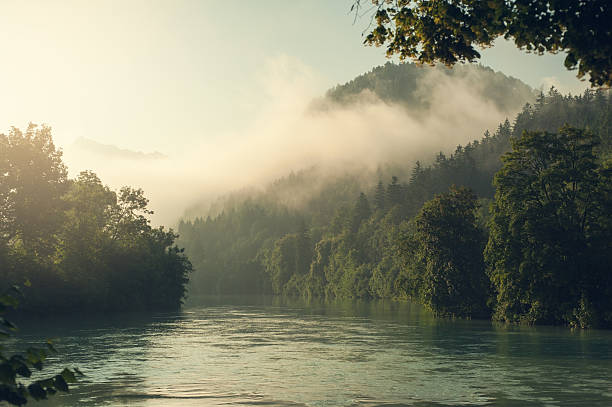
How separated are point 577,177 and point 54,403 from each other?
5560 cm

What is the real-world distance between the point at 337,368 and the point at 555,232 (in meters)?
37.8

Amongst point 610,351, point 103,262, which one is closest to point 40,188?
point 103,262

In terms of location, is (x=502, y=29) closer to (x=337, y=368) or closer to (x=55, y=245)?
(x=337, y=368)

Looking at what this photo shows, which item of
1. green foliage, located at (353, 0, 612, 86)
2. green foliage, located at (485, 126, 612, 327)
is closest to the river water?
green foliage, located at (485, 126, 612, 327)

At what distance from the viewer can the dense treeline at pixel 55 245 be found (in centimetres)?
8181

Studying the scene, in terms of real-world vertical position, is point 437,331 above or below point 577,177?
below

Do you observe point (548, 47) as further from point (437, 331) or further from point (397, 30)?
point (437, 331)

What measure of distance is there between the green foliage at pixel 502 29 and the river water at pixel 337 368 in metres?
12.3

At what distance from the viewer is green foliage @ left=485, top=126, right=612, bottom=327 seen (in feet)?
197

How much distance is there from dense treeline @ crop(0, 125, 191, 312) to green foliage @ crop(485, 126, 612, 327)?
54834 mm

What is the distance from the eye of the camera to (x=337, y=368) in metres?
31.3

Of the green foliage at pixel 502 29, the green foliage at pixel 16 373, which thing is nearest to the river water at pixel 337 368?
the green foliage at pixel 502 29

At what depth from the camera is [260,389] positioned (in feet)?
81.2

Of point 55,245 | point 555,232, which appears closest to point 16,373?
point 555,232
